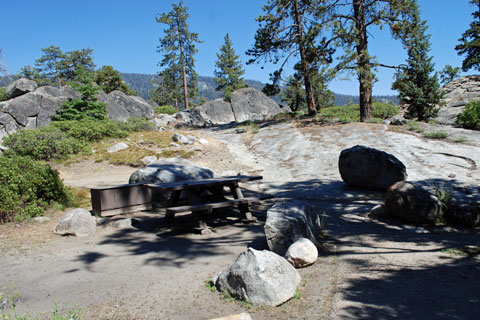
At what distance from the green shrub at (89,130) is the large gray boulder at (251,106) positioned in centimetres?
1383

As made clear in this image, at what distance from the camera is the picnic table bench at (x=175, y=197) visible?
6.01m

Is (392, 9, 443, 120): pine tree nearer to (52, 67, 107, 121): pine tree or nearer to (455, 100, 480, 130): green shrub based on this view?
(455, 100, 480, 130): green shrub

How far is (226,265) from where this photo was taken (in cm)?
→ 435

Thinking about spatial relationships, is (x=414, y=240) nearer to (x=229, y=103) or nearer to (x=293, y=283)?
(x=293, y=283)

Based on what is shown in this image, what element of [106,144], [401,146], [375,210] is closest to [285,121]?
[401,146]

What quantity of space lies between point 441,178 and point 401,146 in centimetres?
335

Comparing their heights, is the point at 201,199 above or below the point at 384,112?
below

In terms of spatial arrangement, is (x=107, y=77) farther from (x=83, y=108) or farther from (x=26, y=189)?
(x=26, y=189)

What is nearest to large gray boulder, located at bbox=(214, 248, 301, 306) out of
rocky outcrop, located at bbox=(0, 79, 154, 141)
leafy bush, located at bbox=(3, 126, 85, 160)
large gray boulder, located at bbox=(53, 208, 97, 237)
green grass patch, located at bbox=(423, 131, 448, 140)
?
large gray boulder, located at bbox=(53, 208, 97, 237)

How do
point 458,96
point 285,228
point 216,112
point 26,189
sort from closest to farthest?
point 285,228 < point 26,189 < point 458,96 < point 216,112

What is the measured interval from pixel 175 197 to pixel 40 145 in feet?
32.1

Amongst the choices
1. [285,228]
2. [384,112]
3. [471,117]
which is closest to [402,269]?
[285,228]

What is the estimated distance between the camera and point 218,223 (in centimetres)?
658

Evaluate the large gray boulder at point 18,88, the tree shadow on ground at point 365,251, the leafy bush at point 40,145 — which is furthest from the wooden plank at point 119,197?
the large gray boulder at point 18,88
